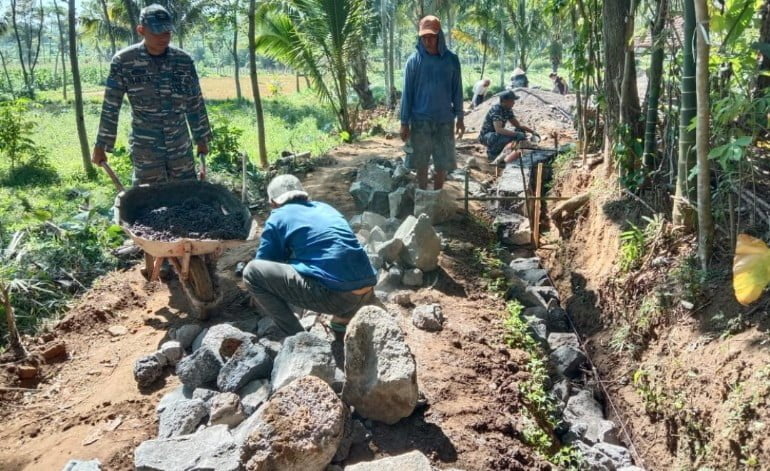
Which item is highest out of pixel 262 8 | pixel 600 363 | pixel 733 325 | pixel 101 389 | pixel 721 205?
pixel 262 8

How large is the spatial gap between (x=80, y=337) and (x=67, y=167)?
29.5 feet

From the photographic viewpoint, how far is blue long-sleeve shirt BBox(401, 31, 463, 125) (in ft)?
20.3

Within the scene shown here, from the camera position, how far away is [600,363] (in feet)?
15.4

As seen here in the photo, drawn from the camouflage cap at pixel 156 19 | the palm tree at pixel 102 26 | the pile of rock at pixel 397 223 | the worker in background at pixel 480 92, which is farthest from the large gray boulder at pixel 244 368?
the palm tree at pixel 102 26

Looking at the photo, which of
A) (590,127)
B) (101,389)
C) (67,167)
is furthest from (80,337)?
(67,167)

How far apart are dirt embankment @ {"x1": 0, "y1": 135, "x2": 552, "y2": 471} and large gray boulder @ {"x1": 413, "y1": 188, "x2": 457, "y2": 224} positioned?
0.54 metres

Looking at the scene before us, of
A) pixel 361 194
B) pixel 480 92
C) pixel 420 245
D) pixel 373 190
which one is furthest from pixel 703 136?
pixel 480 92

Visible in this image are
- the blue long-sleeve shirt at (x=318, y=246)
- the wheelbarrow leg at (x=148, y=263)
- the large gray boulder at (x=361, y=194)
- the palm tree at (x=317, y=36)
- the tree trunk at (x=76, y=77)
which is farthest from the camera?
the palm tree at (x=317, y=36)

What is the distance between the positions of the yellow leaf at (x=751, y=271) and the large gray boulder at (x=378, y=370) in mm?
1758

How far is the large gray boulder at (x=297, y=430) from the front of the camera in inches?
105

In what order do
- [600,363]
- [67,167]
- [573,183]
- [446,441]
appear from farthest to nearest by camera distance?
1. [67,167]
2. [573,183]
3. [600,363]
4. [446,441]

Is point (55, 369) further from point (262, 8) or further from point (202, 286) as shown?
point (262, 8)

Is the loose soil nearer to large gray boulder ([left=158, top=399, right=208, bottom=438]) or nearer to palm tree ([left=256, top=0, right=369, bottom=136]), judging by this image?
large gray boulder ([left=158, top=399, right=208, bottom=438])

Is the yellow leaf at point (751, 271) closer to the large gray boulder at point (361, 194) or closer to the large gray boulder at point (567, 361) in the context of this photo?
the large gray boulder at point (567, 361)
